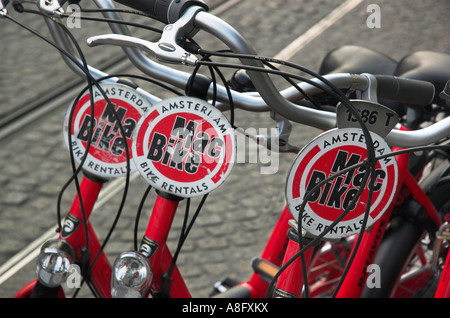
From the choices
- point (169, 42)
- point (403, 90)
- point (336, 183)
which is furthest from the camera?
point (403, 90)

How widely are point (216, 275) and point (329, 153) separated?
1.49 meters

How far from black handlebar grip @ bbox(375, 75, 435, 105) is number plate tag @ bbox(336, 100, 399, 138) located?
132 millimetres

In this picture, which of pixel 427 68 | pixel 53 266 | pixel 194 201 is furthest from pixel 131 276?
pixel 194 201

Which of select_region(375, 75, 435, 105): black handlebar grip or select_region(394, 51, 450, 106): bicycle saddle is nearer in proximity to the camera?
select_region(375, 75, 435, 105): black handlebar grip

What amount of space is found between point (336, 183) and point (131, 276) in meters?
0.51

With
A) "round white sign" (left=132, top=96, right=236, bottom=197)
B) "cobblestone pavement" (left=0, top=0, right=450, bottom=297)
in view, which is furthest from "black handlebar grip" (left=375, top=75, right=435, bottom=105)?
"cobblestone pavement" (left=0, top=0, right=450, bottom=297)

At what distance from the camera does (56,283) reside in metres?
1.38

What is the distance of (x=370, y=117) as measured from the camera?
1.04 m

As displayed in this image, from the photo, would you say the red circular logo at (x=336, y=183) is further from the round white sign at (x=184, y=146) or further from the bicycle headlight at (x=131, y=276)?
the bicycle headlight at (x=131, y=276)

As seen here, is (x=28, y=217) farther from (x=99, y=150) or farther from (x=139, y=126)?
(x=139, y=126)

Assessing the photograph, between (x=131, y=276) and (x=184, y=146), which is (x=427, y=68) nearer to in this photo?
(x=184, y=146)

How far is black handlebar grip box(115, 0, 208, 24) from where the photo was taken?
0.99 meters

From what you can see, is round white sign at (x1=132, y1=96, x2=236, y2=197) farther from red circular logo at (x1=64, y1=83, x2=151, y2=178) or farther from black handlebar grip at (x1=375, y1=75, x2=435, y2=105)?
black handlebar grip at (x1=375, y1=75, x2=435, y2=105)

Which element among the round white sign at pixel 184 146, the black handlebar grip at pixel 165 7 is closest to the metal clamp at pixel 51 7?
the black handlebar grip at pixel 165 7
